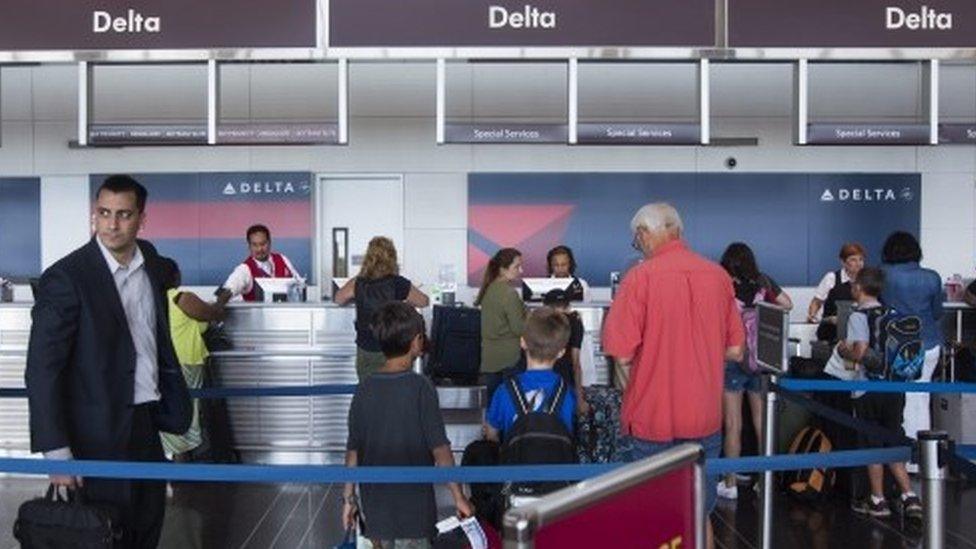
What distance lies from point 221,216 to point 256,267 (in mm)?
1868

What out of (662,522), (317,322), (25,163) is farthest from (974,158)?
(662,522)

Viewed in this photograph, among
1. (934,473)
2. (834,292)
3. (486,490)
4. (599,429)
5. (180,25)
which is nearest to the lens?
(934,473)

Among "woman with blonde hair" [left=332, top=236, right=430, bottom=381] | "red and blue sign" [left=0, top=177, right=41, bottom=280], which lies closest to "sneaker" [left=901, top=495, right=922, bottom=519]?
"woman with blonde hair" [left=332, top=236, right=430, bottom=381]

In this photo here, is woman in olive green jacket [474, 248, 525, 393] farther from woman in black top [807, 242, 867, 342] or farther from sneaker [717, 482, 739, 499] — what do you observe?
woman in black top [807, 242, 867, 342]

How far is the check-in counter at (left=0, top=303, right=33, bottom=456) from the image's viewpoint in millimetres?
7703

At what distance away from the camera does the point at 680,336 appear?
4.20 metres

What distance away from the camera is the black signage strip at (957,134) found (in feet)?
24.7

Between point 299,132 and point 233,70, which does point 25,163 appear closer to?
point 233,70

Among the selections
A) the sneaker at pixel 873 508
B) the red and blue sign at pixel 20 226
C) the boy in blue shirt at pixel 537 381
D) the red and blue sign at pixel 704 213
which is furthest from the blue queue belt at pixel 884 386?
the red and blue sign at pixel 20 226

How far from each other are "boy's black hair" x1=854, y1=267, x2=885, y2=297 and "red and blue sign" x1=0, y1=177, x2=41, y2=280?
7481 mm

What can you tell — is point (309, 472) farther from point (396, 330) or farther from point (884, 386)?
point (884, 386)

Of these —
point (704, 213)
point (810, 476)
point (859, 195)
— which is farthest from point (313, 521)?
point (859, 195)

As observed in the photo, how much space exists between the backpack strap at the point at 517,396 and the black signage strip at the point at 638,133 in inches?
135

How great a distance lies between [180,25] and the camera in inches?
245
